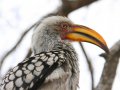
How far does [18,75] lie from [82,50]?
4.04 ft

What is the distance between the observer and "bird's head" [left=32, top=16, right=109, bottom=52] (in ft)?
15.4

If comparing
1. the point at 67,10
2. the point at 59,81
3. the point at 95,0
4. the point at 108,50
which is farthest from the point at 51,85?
the point at 95,0

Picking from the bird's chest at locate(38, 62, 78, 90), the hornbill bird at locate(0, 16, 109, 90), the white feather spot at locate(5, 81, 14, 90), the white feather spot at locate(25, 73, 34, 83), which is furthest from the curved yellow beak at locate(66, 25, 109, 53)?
the white feather spot at locate(5, 81, 14, 90)

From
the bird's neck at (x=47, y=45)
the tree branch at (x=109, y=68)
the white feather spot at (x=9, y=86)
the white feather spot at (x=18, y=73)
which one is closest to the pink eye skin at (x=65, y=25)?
the bird's neck at (x=47, y=45)

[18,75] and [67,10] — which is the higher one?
[67,10]

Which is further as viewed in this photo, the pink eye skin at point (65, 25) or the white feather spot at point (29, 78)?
the pink eye skin at point (65, 25)

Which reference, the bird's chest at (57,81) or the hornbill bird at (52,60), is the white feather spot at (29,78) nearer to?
the hornbill bird at (52,60)

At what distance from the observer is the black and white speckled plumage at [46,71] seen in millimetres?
4219

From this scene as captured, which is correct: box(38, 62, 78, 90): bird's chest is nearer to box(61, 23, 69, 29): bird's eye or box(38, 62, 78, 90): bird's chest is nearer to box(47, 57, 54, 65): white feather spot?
box(47, 57, 54, 65): white feather spot

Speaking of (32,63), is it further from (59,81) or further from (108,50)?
(108,50)

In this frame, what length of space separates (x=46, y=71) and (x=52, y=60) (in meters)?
0.15

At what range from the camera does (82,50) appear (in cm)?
533

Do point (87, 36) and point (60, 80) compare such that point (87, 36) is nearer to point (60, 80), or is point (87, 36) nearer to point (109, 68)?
point (109, 68)

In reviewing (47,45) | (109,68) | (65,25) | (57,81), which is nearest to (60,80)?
(57,81)
